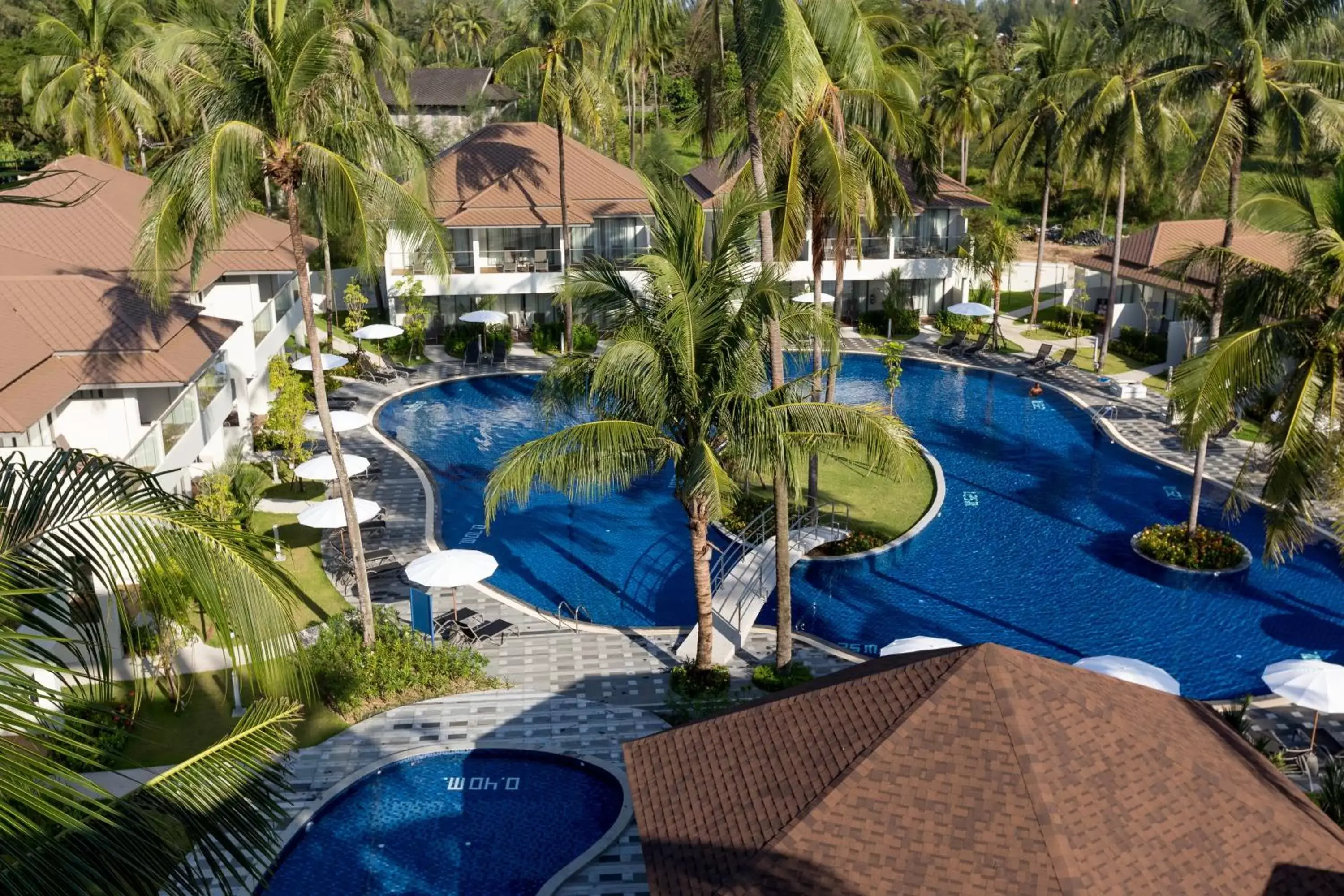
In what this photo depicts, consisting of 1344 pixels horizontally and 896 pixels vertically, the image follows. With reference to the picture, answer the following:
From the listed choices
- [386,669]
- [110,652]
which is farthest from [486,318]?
[110,652]

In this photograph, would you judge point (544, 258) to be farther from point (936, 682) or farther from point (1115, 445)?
point (936, 682)

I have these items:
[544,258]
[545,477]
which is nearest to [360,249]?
[545,477]

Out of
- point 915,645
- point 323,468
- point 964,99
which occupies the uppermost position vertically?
point 964,99

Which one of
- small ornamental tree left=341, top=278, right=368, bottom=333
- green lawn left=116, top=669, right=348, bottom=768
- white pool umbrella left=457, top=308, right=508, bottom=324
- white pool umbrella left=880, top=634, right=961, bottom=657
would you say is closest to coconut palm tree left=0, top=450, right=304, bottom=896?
green lawn left=116, top=669, right=348, bottom=768

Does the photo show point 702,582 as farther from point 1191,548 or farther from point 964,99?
point 964,99

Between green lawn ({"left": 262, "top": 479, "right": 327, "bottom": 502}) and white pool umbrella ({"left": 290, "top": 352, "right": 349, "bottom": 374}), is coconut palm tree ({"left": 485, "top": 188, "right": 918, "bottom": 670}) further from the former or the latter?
white pool umbrella ({"left": 290, "top": 352, "right": 349, "bottom": 374})

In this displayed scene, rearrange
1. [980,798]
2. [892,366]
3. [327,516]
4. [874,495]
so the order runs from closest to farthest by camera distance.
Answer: [980,798]
[327,516]
[874,495]
[892,366]
